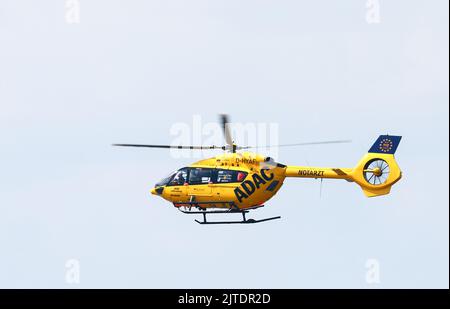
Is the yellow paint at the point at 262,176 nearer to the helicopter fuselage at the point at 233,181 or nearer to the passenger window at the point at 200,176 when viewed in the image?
the helicopter fuselage at the point at 233,181

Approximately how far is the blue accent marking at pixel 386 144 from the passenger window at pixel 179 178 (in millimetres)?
9430

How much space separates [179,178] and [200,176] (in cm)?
130

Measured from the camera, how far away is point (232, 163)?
6281 cm

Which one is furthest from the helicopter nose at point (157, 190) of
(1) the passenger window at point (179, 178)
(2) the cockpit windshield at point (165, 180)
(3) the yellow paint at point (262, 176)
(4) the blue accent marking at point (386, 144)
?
(4) the blue accent marking at point (386, 144)

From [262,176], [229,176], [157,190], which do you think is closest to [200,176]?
[229,176]

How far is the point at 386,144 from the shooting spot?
62469mm

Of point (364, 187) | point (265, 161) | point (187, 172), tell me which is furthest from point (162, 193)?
point (364, 187)

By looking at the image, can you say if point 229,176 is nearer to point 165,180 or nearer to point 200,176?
point 200,176

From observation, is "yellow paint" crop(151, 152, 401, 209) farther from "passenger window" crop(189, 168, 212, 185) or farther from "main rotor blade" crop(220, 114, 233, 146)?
"main rotor blade" crop(220, 114, 233, 146)

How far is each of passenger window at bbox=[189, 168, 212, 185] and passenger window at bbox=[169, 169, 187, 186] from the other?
38 cm

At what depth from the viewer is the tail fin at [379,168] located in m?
61.7

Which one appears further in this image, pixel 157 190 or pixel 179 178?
pixel 157 190
